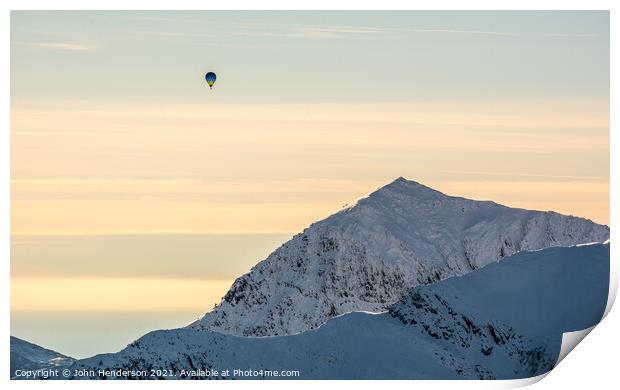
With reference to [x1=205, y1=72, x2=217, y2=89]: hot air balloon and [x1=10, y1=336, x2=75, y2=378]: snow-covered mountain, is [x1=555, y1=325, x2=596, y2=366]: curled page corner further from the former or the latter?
[x1=10, y1=336, x2=75, y2=378]: snow-covered mountain

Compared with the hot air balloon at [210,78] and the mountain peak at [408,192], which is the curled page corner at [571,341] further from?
the mountain peak at [408,192]

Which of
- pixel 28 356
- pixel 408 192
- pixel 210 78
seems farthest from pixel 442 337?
pixel 28 356

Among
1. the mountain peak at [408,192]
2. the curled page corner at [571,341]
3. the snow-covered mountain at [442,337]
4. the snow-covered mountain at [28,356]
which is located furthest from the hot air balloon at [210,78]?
the mountain peak at [408,192]

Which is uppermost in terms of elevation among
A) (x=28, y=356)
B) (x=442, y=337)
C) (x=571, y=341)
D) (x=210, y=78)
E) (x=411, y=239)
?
(x=411, y=239)

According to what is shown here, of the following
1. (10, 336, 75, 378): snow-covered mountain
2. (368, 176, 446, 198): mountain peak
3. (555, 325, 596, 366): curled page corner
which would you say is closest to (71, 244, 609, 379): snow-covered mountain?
(555, 325, 596, 366): curled page corner

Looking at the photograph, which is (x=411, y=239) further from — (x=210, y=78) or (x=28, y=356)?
(x=28, y=356)

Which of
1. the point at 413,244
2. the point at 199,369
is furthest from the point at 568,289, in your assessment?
the point at 413,244
